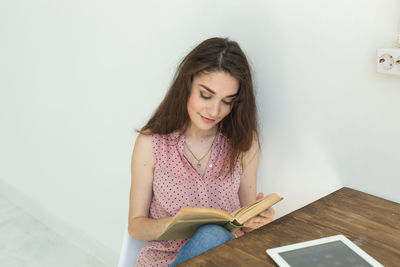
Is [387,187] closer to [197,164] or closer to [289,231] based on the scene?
[289,231]

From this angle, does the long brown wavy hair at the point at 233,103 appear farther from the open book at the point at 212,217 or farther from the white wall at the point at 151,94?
the open book at the point at 212,217

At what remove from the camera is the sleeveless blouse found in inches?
60.5

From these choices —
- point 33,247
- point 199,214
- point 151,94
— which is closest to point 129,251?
point 199,214

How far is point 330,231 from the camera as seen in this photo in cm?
116

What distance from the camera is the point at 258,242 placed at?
1.10 m

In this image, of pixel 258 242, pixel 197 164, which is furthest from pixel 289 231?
pixel 197 164

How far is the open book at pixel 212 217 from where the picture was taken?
3.90 feet

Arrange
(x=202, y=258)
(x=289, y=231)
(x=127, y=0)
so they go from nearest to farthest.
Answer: (x=202, y=258)
(x=289, y=231)
(x=127, y=0)

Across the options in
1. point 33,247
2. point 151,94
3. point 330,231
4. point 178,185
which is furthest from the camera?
point 33,247

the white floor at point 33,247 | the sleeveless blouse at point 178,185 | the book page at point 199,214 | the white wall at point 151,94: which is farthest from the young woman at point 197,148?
the white floor at point 33,247

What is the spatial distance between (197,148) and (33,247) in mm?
1364

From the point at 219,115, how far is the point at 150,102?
0.61 metres

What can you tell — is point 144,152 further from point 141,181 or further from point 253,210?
point 253,210

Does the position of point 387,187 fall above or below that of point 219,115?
below
